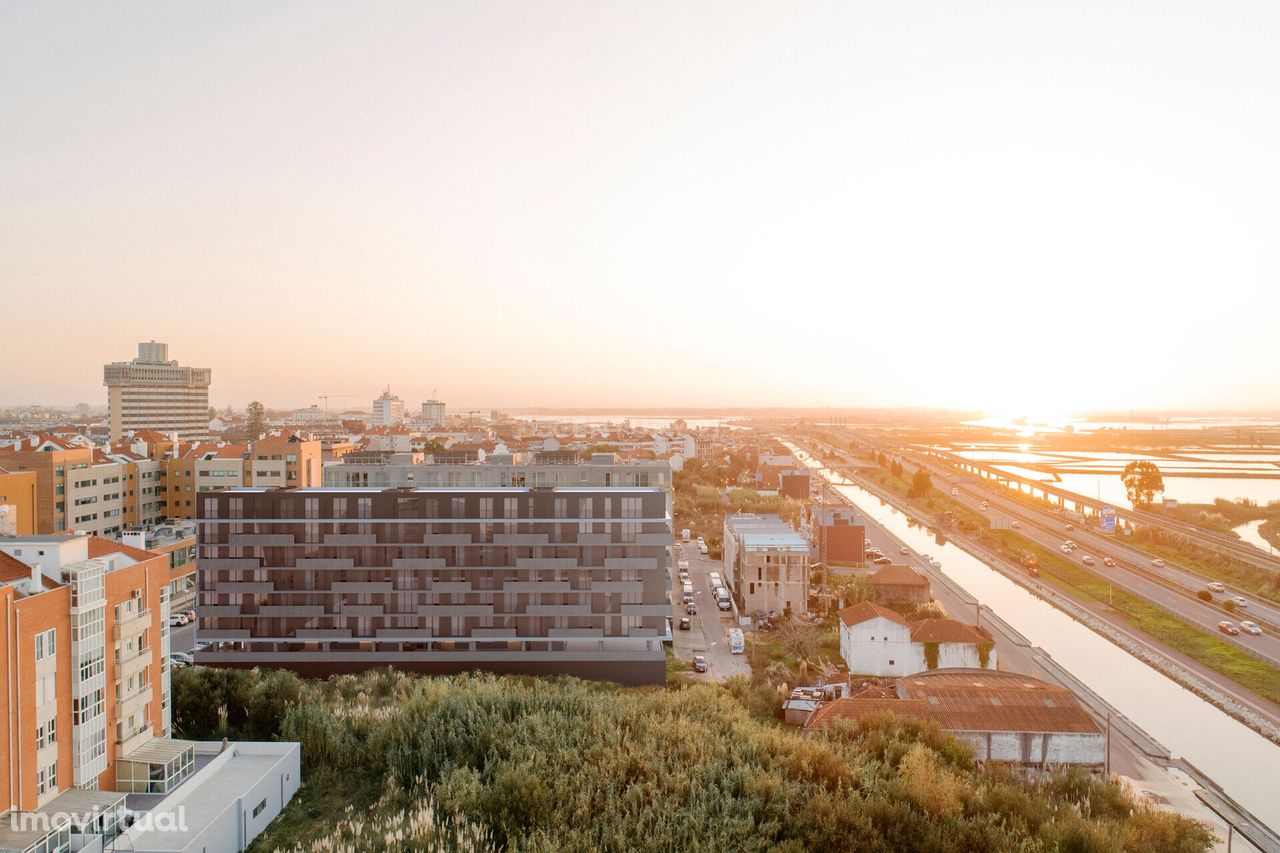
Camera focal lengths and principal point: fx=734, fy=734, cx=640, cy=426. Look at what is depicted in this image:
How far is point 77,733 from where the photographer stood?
1154 centimetres

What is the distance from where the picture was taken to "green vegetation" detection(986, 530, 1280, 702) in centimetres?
2169

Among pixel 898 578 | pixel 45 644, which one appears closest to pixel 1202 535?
pixel 898 578

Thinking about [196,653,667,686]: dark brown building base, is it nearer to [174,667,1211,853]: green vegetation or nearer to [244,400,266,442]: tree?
[174,667,1211,853]: green vegetation

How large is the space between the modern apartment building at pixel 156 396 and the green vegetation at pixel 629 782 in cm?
5996

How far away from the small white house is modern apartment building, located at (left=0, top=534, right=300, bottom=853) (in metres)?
14.9

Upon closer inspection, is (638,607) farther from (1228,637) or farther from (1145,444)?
(1145,444)

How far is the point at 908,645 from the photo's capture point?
828 inches

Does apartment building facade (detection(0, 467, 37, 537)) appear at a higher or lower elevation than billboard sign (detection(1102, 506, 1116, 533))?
higher

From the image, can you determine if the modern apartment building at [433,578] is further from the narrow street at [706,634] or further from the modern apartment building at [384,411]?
the modern apartment building at [384,411]

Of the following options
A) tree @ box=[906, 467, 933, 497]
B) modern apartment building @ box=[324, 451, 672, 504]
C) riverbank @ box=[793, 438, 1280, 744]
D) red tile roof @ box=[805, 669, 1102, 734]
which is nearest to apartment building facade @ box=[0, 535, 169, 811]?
red tile roof @ box=[805, 669, 1102, 734]

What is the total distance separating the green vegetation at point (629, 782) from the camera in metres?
10.4

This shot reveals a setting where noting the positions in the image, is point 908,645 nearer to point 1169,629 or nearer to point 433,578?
point 1169,629

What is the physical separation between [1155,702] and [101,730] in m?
25.0

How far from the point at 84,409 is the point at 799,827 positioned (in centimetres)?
22235
